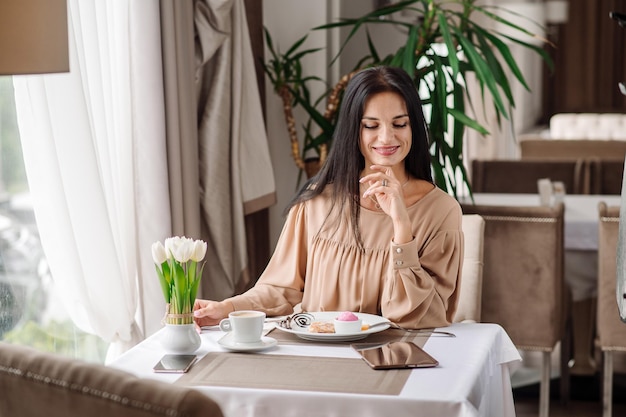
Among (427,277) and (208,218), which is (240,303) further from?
(208,218)

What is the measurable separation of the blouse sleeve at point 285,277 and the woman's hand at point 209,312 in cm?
9

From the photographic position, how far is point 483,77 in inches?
128

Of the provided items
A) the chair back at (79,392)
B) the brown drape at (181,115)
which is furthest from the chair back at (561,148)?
the chair back at (79,392)

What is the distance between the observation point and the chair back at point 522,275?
131 inches

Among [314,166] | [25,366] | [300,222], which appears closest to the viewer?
[25,366]

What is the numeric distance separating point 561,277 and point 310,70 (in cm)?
133

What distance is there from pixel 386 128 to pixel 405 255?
1.02 ft

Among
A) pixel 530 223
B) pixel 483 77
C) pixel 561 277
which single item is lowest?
pixel 561 277

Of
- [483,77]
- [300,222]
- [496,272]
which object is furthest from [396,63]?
[300,222]

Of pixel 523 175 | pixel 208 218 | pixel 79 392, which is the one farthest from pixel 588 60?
pixel 79 392

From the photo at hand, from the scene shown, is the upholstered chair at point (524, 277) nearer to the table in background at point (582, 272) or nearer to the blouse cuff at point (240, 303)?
the table in background at point (582, 272)

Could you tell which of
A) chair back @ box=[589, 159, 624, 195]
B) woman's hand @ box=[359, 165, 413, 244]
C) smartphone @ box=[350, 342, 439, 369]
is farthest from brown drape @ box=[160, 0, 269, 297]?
chair back @ box=[589, 159, 624, 195]

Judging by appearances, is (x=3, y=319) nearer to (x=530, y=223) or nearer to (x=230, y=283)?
(x=230, y=283)

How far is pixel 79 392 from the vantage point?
42.1 inches
